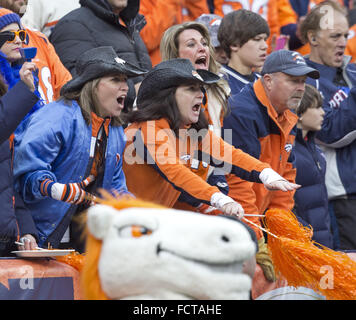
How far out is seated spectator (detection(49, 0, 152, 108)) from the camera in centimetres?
531

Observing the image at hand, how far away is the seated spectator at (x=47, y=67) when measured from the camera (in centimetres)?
476

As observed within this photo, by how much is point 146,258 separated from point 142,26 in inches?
155

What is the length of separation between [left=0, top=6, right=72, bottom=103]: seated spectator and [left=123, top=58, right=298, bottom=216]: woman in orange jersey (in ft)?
1.95

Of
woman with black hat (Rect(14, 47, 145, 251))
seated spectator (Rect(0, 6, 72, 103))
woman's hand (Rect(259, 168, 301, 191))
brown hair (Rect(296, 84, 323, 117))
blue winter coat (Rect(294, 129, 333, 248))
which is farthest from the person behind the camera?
brown hair (Rect(296, 84, 323, 117))

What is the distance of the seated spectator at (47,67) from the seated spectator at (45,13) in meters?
0.73

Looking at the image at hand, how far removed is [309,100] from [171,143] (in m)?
2.06

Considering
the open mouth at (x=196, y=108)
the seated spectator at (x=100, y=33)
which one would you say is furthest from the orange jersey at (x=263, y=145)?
the seated spectator at (x=100, y=33)

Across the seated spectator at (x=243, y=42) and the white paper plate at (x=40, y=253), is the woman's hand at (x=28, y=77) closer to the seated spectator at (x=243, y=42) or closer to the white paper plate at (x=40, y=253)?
the white paper plate at (x=40, y=253)

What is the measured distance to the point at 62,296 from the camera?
12.0 ft

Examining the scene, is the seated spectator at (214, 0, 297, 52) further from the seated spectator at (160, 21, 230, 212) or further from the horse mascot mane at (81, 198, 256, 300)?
the horse mascot mane at (81, 198, 256, 300)

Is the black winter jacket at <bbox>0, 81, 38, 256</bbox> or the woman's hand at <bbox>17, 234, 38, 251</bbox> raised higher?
the black winter jacket at <bbox>0, 81, 38, 256</bbox>

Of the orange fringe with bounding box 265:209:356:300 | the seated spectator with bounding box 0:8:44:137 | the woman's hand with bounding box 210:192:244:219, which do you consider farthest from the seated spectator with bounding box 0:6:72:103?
the orange fringe with bounding box 265:209:356:300

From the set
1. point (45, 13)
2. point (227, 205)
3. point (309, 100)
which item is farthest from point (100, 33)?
point (227, 205)

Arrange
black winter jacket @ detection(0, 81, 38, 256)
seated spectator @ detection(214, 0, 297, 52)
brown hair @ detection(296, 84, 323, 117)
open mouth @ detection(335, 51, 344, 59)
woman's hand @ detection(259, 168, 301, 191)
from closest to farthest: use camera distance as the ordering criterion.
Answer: black winter jacket @ detection(0, 81, 38, 256) < woman's hand @ detection(259, 168, 301, 191) < brown hair @ detection(296, 84, 323, 117) < open mouth @ detection(335, 51, 344, 59) < seated spectator @ detection(214, 0, 297, 52)
